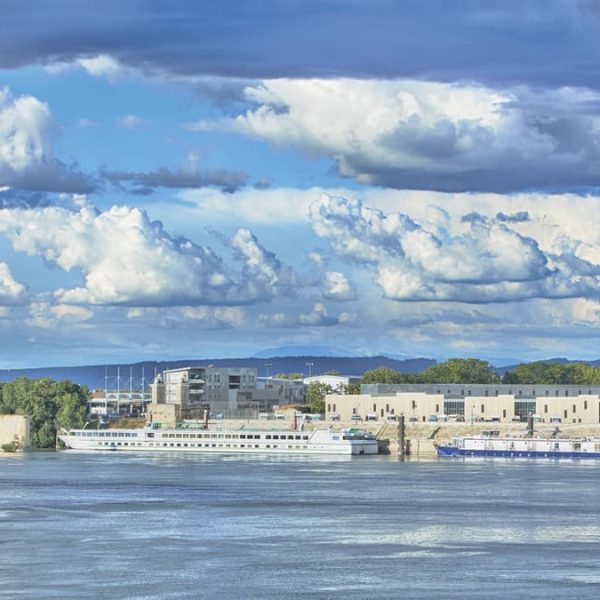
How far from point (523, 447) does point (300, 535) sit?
334 feet

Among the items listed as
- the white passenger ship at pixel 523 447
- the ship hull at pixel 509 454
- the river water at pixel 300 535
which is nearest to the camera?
the river water at pixel 300 535

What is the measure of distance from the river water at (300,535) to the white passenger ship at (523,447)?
3737 cm

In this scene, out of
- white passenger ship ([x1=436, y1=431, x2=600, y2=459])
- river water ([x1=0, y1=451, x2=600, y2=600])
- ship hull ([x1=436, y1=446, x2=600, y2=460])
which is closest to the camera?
river water ([x1=0, y1=451, x2=600, y2=600])

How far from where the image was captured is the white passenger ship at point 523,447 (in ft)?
611

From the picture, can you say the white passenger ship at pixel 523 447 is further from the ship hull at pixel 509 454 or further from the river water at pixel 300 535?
the river water at pixel 300 535

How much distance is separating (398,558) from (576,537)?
13.6 m

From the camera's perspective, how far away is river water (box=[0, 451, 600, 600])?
70.9m

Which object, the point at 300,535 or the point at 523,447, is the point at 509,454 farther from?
the point at 300,535

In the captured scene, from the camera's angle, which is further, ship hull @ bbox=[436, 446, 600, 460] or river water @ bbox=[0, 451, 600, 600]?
ship hull @ bbox=[436, 446, 600, 460]

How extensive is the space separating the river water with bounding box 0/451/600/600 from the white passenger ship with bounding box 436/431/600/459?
37.4 metres

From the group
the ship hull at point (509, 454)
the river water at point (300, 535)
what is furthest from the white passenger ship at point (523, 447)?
the river water at point (300, 535)

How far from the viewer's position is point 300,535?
90.0m

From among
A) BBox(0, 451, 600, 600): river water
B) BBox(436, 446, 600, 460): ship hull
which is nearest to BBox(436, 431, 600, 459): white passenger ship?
BBox(436, 446, 600, 460): ship hull

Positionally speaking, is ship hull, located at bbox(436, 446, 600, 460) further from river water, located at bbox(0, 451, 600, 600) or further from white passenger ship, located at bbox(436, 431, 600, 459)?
river water, located at bbox(0, 451, 600, 600)
